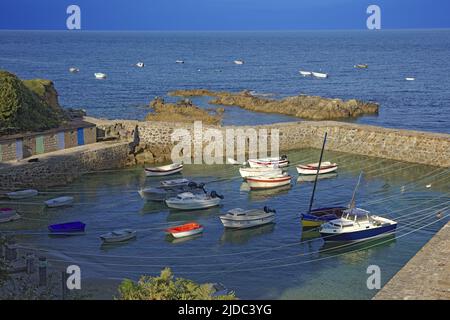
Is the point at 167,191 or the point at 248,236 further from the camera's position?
the point at 167,191

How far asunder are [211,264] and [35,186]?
14.7 metres

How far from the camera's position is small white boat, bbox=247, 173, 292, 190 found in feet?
114

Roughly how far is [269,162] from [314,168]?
8.99 ft

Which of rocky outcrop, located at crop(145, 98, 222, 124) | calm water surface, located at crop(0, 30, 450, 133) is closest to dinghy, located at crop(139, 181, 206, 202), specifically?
rocky outcrop, located at crop(145, 98, 222, 124)

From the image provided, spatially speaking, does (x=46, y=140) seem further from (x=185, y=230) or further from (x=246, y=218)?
(x=246, y=218)

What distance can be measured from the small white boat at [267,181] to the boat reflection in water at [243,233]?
232 inches

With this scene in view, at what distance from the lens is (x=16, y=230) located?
28.1m

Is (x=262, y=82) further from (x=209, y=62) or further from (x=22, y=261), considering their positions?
(x=22, y=261)

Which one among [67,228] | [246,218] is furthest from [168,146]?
[67,228]

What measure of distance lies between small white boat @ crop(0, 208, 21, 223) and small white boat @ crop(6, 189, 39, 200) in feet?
9.22

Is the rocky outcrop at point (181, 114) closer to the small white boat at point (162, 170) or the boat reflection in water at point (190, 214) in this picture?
the small white boat at point (162, 170)

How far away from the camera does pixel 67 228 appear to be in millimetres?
27391
